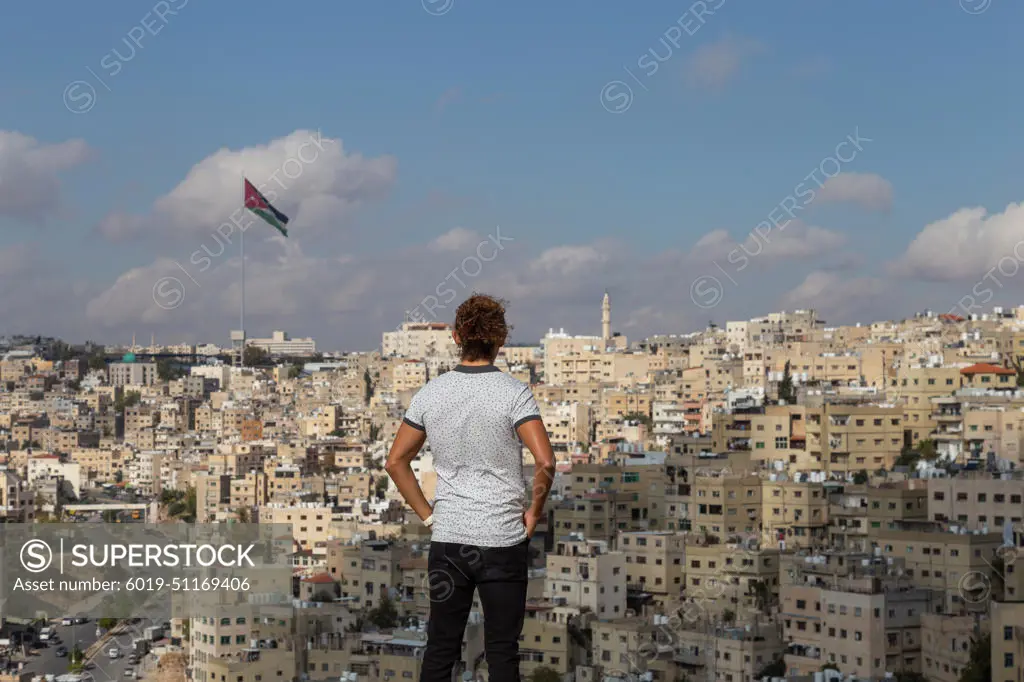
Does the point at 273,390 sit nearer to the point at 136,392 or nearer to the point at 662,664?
the point at 136,392

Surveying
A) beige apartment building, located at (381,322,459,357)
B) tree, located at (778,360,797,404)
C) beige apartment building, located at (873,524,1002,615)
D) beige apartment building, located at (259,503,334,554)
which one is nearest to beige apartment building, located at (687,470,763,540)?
beige apartment building, located at (873,524,1002,615)

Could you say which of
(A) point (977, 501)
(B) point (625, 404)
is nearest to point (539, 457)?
(A) point (977, 501)

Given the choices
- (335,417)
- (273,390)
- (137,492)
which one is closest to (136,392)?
(273,390)

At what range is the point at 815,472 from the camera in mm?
16188

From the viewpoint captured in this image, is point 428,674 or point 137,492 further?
point 137,492

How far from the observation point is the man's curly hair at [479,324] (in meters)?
2.00

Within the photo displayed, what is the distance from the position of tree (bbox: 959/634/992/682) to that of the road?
5019 millimetres

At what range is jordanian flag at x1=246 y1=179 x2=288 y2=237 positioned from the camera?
3073cm

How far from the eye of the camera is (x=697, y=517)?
14.9m

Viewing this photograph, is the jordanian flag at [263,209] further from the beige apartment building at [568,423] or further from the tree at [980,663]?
the tree at [980,663]

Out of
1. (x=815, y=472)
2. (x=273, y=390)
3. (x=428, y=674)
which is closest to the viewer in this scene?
(x=428, y=674)

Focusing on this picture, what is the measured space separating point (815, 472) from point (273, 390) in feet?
108

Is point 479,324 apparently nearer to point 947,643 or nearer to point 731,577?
point 947,643

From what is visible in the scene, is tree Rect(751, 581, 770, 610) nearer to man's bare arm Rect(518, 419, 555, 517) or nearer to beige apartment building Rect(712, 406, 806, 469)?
beige apartment building Rect(712, 406, 806, 469)
